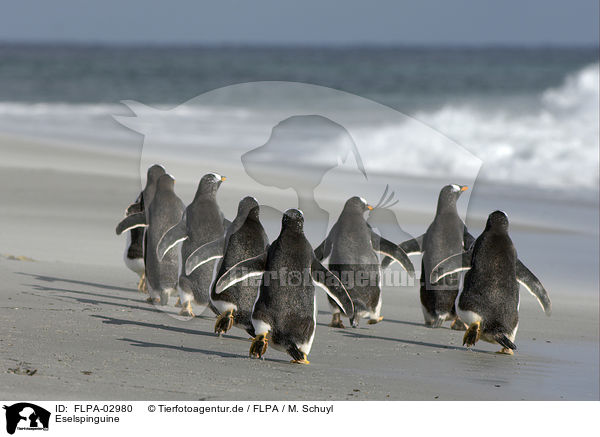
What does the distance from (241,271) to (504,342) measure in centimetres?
155

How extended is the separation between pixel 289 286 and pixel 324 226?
367 centimetres

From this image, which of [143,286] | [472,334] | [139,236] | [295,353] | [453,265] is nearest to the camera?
[295,353]

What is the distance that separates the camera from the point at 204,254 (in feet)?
19.6

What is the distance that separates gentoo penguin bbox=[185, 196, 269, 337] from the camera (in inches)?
220

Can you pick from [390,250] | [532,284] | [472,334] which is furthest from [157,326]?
[532,284]

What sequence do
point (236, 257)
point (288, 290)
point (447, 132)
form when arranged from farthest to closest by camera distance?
point (447, 132), point (236, 257), point (288, 290)

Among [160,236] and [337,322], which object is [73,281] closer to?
[160,236]

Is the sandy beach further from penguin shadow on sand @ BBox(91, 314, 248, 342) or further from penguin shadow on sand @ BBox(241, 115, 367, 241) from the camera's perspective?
penguin shadow on sand @ BBox(241, 115, 367, 241)

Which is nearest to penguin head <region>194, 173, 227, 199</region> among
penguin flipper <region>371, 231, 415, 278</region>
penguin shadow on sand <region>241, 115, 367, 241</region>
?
penguin flipper <region>371, 231, 415, 278</region>

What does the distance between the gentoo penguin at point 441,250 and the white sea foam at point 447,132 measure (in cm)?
591

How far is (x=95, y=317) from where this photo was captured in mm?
5863

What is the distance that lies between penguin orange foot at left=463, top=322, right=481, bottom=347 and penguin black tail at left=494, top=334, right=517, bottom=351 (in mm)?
106

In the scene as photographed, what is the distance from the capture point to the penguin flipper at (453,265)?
613 centimetres
